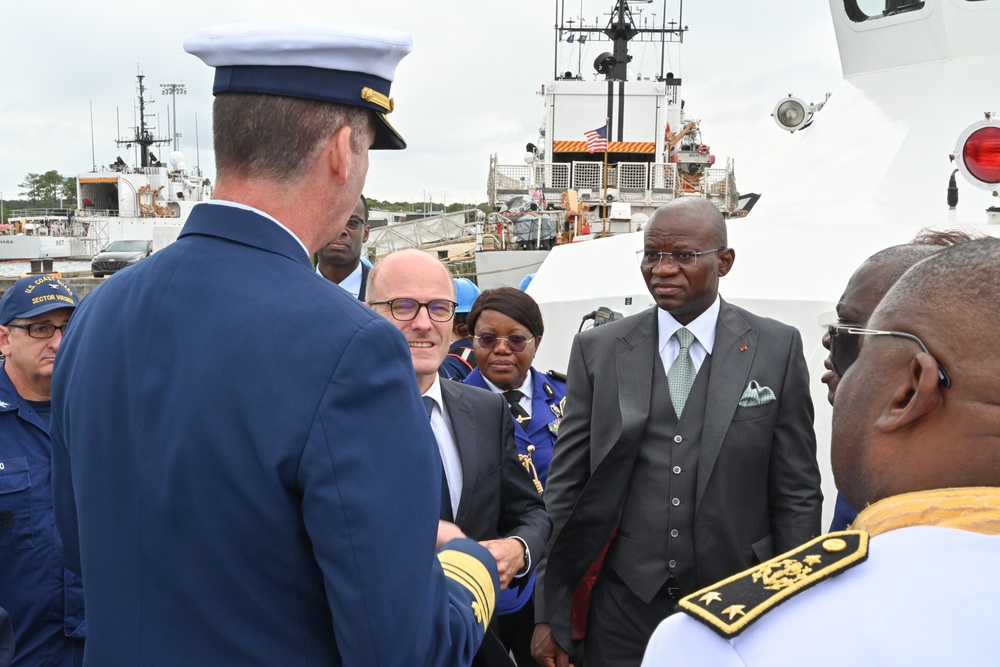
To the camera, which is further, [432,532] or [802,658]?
[432,532]

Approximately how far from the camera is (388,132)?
5.55 ft

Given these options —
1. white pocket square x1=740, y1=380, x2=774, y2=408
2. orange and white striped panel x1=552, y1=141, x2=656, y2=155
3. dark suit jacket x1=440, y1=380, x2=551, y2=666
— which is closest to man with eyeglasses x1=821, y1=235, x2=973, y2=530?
white pocket square x1=740, y1=380, x2=774, y2=408

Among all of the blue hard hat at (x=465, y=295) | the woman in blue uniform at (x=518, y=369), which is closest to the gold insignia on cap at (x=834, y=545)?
the woman in blue uniform at (x=518, y=369)

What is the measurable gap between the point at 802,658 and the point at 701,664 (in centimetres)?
12

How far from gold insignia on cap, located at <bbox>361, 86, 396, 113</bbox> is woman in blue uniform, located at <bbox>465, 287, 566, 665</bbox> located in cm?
216

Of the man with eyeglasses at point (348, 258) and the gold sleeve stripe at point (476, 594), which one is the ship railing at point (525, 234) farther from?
the gold sleeve stripe at point (476, 594)

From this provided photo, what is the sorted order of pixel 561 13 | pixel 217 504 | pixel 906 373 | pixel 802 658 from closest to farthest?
pixel 802 658, pixel 906 373, pixel 217 504, pixel 561 13

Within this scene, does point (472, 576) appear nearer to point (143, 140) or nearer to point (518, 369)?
point (518, 369)

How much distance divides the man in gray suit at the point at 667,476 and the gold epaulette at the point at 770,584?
1.79 metres

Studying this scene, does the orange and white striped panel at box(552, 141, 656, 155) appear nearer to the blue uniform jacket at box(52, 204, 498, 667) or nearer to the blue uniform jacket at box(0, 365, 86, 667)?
the blue uniform jacket at box(0, 365, 86, 667)

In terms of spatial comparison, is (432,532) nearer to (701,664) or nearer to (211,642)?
(211,642)

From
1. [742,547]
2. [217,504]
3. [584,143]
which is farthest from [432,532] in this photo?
[584,143]

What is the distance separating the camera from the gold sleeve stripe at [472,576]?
1.66 metres

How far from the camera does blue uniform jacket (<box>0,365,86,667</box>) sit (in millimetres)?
2811
